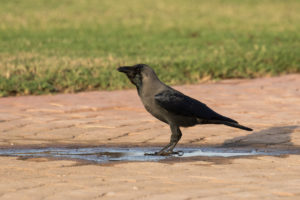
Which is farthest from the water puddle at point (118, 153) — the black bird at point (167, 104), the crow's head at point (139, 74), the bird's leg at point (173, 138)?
the crow's head at point (139, 74)

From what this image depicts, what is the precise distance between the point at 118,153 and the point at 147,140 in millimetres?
638

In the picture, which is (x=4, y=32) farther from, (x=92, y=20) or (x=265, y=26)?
(x=265, y=26)

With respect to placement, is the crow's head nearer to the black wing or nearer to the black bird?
the black bird

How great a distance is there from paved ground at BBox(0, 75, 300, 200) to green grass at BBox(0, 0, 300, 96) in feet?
2.00

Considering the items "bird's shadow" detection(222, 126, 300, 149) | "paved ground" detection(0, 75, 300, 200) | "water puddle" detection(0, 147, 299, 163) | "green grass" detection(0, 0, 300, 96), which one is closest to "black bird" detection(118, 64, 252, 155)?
"water puddle" detection(0, 147, 299, 163)

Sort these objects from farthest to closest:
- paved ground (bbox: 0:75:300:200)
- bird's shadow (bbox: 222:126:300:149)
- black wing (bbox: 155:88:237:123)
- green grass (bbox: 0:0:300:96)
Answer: green grass (bbox: 0:0:300:96) → bird's shadow (bbox: 222:126:300:149) → black wing (bbox: 155:88:237:123) → paved ground (bbox: 0:75:300:200)

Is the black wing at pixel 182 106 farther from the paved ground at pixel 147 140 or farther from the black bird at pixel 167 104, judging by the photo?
the paved ground at pixel 147 140

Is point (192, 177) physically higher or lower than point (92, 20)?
lower

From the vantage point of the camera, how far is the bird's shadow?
19.4 ft

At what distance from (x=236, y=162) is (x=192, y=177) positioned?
65cm

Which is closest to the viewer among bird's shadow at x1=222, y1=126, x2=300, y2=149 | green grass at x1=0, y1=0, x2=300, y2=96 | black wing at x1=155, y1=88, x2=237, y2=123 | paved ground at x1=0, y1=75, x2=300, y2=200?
paved ground at x1=0, y1=75, x2=300, y2=200

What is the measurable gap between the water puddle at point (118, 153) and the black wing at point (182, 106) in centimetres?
31

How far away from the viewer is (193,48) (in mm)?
12328

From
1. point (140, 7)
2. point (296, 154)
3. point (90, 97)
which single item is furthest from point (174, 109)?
point (140, 7)
